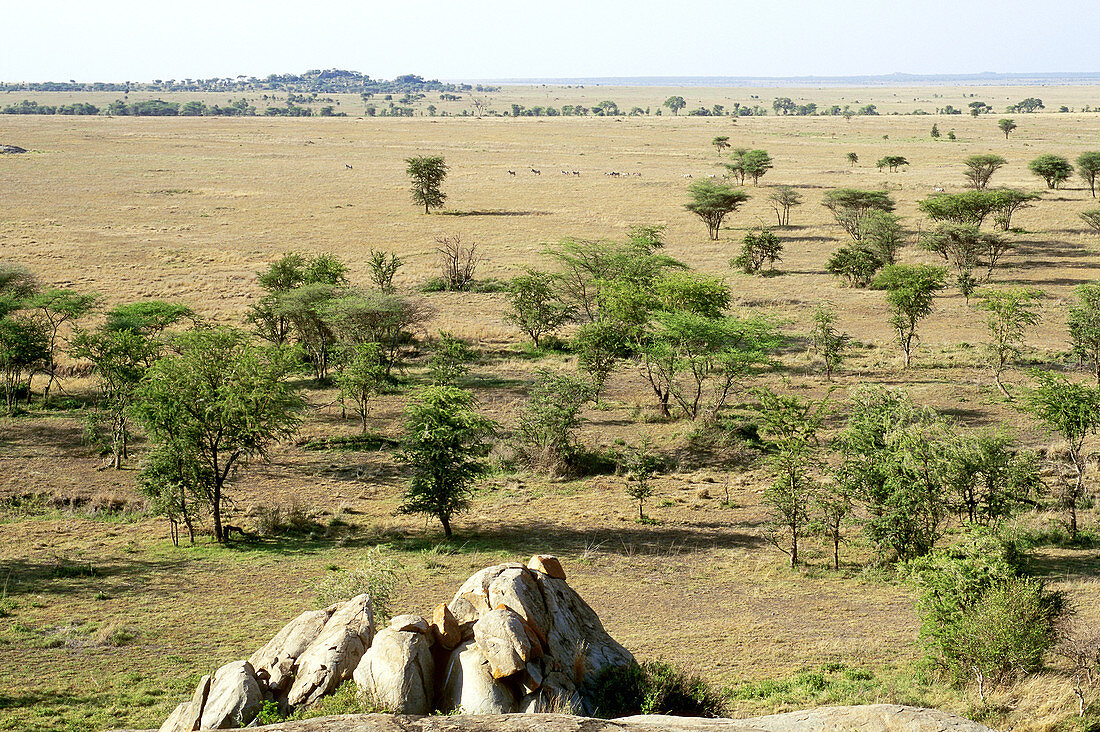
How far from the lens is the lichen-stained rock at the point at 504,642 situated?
10984 mm

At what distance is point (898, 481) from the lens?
59.6 ft

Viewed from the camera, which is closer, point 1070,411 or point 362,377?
point 1070,411

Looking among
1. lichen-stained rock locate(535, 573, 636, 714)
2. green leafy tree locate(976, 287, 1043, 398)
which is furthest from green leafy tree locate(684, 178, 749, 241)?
lichen-stained rock locate(535, 573, 636, 714)

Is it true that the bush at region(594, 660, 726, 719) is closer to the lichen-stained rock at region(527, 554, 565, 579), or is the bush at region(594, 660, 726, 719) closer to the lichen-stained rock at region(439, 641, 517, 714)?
the lichen-stained rock at region(439, 641, 517, 714)

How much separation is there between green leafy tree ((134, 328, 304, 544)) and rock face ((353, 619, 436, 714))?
1090 cm

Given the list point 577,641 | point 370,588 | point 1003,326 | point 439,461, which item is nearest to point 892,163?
point 1003,326

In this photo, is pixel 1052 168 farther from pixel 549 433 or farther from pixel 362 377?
pixel 362 377

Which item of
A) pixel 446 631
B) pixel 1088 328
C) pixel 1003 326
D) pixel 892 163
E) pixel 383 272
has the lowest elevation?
pixel 446 631

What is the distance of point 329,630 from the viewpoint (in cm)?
1205

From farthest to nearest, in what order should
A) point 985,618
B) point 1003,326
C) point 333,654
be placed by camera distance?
point 1003,326 < point 985,618 < point 333,654

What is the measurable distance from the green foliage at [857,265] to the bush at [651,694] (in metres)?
36.7

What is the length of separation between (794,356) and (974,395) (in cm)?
729

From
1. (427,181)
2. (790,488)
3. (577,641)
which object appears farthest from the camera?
(427,181)

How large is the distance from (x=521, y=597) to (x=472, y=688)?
5.24 ft
